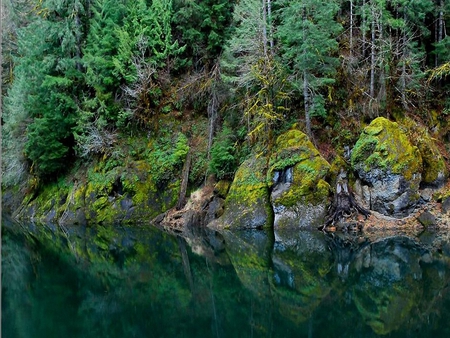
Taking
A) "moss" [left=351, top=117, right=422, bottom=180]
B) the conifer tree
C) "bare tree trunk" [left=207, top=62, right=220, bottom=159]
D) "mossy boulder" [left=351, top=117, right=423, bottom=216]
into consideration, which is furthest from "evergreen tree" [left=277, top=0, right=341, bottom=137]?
the conifer tree

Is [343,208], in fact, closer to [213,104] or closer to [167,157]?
[213,104]

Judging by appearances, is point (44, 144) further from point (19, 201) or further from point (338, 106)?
point (338, 106)

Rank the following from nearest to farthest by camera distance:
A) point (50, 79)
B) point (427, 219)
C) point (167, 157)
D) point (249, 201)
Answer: point (427, 219) → point (249, 201) → point (167, 157) → point (50, 79)

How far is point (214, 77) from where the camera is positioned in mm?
22750

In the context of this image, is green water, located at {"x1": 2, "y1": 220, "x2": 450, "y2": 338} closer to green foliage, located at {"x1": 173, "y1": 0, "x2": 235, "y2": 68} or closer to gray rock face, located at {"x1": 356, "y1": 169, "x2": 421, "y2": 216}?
gray rock face, located at {"x1": 356, "y1": 169, "x2": 421, "y2": 216}

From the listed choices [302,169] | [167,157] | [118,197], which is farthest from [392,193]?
[118,197]

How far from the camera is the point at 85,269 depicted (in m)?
12.1

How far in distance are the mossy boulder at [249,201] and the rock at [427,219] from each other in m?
5.66

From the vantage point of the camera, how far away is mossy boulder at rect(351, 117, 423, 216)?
645 inches

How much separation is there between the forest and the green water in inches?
262

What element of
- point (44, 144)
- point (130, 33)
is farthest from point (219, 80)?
point (44, 144)

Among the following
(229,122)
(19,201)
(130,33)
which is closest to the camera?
(229,122)

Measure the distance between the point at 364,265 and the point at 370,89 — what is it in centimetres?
1097

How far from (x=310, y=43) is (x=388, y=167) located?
6.00m
